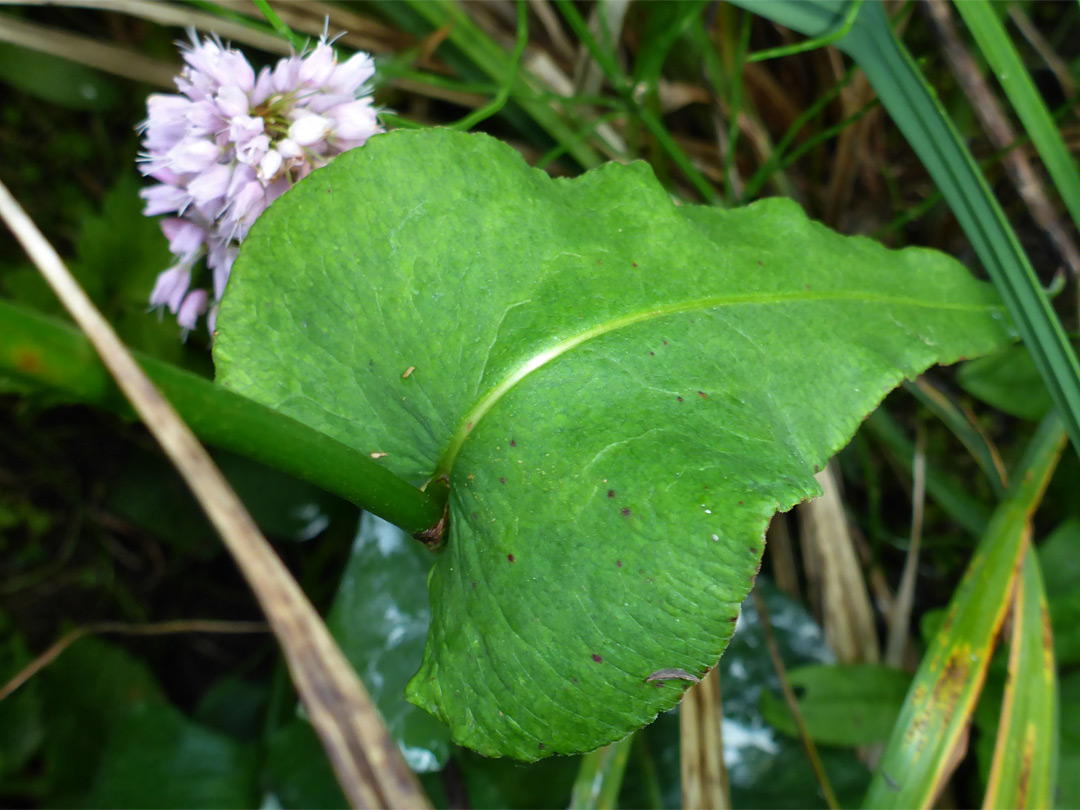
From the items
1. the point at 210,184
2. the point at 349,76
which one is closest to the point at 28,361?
the point at 210,184

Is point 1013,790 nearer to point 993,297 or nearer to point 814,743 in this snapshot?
point 814,743

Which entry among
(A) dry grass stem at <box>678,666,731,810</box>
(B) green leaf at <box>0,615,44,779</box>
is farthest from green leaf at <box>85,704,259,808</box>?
(A) dry grass stem at <box>678,666,731,810</box>

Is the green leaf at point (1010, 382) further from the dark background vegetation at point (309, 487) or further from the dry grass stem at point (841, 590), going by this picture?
the dry grass stem at point (841, 590)

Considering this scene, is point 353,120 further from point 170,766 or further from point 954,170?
point 170,766

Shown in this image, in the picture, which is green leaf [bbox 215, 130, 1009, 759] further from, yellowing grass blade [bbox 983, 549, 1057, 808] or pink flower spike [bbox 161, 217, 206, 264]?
yellowing grass blade [bbox 983, 549, 1057, 808]

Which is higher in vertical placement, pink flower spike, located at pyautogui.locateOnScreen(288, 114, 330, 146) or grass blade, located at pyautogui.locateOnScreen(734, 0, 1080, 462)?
grass blade, located at pyautogui.locateOnScreen(734, 0, 1080, 462)

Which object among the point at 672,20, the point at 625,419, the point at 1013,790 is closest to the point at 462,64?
the point at 672,20
